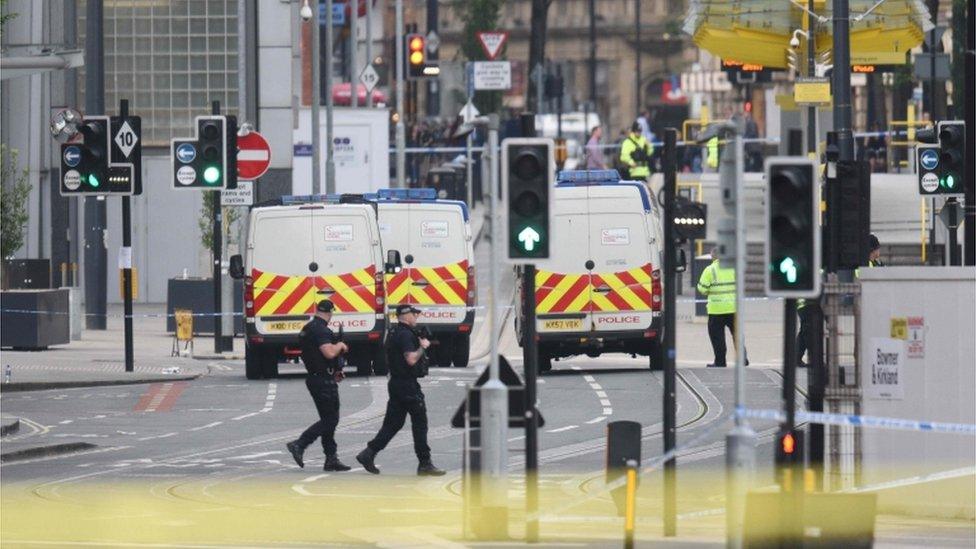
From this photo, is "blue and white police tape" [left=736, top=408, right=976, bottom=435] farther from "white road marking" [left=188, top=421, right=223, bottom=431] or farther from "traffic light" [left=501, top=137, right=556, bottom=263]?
"white road marking" [left=188, top=421, right=223, bottom=431]

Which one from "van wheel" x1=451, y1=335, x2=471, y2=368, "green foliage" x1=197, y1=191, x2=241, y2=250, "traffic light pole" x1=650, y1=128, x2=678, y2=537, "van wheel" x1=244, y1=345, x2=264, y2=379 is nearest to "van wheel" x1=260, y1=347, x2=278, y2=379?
"van wheel" x1=244, y1=345, x2=264, y2=379

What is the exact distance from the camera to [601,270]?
32188mm

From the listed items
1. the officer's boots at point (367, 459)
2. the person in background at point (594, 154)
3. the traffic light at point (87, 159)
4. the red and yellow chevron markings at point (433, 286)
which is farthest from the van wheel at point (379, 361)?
the person in background at point (594, 154)

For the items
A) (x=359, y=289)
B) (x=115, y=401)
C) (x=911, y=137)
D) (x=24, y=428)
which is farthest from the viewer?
(x=911, y=137)

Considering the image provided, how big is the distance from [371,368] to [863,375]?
16.0 meters

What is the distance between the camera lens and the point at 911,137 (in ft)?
176

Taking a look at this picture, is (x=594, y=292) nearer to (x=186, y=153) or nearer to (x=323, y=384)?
(x=186, y=153)

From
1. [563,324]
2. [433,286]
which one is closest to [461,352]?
[433,286]

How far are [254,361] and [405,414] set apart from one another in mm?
10873

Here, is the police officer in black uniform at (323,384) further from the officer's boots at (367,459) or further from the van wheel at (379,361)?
the van wheel at (379,361)

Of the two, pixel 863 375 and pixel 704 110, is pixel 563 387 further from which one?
pixel 704 110

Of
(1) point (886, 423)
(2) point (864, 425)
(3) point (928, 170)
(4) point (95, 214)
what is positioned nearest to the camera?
(1) point (886, 423)

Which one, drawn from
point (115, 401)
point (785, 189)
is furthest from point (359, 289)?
point (785, 189)

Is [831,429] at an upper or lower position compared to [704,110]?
lower
